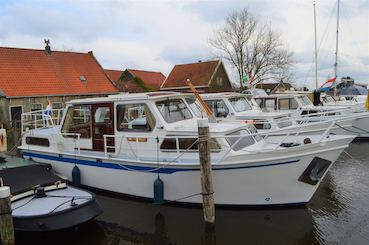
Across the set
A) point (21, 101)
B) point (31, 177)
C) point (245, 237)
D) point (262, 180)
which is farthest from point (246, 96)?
point (21, 101)

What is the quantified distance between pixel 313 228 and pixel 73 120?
704cm

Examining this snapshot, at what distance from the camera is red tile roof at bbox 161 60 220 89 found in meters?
37.4

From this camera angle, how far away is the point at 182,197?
8164 mm

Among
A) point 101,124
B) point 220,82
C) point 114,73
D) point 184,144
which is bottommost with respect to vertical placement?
point 184,144

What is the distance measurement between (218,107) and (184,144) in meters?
6.14

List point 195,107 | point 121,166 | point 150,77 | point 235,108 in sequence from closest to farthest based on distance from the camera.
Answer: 1. point 121,166
2. point 195,107
3. point 235,108
4. point 150,77

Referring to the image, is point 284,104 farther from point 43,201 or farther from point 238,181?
point 43,201

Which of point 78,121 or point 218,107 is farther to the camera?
point 218,107

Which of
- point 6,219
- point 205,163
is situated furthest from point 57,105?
point 205,163

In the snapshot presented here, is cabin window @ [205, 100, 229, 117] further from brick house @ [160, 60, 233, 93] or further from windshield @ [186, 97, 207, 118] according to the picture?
brick house @ [160, 60, 233, 93]

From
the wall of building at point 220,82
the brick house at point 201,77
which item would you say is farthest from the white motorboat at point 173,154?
the wall of building at point 220,82

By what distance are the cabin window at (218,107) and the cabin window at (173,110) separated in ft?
15.5

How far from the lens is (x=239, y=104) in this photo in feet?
46.4

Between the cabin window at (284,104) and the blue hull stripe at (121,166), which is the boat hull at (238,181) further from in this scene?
the cabin window at (284,104)
